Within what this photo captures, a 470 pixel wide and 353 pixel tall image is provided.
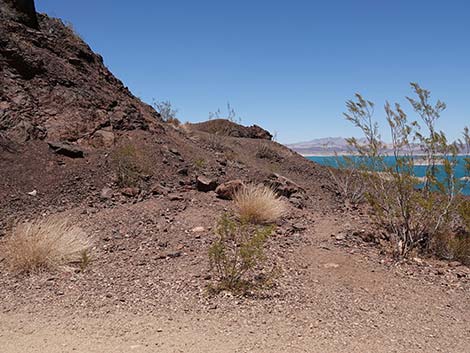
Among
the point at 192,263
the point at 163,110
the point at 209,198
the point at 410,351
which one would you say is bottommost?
the point at 410,351

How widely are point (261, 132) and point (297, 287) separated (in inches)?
744

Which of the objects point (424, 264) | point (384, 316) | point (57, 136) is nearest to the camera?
point (384, 316)

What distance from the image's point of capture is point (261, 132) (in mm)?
23969

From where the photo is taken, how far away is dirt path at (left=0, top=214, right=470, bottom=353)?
3.90 metres

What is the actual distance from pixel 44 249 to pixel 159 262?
5.25 ft

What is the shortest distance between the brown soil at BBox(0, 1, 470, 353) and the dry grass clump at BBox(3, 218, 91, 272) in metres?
0.18

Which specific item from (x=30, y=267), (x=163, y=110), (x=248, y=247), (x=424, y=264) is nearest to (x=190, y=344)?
(x=248, y=247)

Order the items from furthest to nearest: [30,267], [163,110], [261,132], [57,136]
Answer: [261,132] → [163,110] → [57,136] → [30,267]

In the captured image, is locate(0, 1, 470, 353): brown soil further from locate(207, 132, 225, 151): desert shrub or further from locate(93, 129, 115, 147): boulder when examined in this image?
locate(207, 132, 225, 151): desert shrub

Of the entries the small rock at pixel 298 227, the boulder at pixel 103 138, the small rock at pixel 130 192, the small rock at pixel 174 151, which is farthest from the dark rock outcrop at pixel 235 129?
the small rock at pixel 298 227

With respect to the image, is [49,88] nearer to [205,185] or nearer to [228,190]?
[205,185]

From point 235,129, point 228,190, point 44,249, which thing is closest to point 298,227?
point 228,190

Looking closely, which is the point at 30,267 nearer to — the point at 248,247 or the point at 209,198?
the point at 248,247

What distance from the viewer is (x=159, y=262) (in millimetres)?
6273
